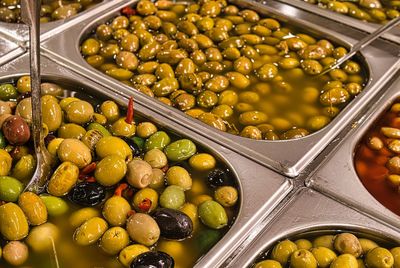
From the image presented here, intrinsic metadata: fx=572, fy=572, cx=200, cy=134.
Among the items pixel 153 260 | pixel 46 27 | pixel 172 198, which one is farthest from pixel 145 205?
pixel 46 27

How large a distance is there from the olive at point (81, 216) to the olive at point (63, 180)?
0.06m

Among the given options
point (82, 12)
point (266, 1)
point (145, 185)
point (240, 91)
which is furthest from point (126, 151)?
point (266, 1)

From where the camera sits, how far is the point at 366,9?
2172 mm

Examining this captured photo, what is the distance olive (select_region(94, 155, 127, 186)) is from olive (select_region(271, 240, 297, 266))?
0.38m

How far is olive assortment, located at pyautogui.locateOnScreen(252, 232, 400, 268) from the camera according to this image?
1146 mm

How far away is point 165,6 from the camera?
207 cm

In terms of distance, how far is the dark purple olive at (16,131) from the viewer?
1.34 m

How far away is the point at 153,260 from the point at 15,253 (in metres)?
0.28

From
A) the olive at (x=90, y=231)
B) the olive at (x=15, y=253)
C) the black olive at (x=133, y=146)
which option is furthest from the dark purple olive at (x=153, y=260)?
the black olive at (x=133, y=146)

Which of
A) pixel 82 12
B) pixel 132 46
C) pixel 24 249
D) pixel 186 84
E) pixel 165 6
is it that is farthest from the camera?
pixel 165 6

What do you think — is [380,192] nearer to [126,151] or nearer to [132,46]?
[126,151]

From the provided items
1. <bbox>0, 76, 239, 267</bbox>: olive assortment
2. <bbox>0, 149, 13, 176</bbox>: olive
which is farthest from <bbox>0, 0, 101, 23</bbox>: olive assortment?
<bbox>0, 149, 13, 176</bbox>: olive

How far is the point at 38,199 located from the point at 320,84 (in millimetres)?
950

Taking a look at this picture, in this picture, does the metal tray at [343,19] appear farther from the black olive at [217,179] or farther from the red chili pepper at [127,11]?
the black olive at [217,179]
